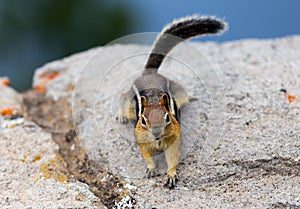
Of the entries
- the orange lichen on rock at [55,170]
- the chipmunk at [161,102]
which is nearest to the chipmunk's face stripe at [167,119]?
the chipmunk at [161,102]

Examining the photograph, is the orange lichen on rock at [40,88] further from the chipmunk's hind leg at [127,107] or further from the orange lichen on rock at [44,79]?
the chipmunk's hind leg at [127,107]

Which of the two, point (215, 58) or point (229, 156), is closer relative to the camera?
point (229, 156)

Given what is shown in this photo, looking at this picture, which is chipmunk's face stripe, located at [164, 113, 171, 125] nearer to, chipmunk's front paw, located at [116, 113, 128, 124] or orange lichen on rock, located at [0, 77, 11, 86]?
chipmunk's front paw, located at [116, 113, 128, 124]

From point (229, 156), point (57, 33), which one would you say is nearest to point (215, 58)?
point (229, 156)

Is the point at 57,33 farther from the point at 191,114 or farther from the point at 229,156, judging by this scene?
the point at 229,156

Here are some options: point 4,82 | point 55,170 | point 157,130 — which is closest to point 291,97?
point 157,130

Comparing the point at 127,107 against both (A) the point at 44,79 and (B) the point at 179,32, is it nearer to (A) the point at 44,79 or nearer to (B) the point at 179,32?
(B) the point at 179,32

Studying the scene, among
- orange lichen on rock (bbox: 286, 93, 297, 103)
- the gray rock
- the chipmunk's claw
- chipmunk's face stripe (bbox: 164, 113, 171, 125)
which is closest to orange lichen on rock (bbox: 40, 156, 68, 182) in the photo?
the gray rock

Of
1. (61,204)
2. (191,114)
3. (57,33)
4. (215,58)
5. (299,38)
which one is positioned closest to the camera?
(61,204)
